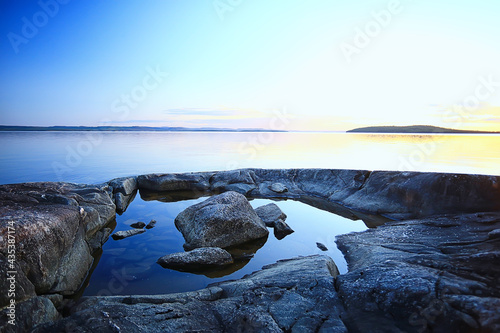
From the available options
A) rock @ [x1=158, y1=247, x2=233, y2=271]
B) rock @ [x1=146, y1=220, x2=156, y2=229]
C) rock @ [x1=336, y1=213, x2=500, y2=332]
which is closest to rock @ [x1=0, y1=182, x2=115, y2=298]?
rock @ [x1=146, y1=220, x2=156, y2=229]

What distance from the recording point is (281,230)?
7969 mm

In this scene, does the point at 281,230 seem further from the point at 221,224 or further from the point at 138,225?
the point at 138,225

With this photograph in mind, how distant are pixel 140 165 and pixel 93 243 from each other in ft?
54.2

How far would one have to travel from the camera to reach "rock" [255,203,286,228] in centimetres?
858

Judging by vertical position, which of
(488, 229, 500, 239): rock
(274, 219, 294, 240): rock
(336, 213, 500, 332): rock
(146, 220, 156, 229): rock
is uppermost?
(336, 213, 500, 332): rock

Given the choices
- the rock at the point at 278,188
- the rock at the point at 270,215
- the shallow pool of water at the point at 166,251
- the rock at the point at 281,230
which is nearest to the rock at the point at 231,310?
the shallow pool of water at the point at 166,251

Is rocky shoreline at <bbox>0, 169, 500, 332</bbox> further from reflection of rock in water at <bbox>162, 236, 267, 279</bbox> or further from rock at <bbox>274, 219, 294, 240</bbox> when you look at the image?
rock at <bbox>274, 219, 294, 240</bbox>

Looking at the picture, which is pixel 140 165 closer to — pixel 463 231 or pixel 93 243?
pixel 93 243

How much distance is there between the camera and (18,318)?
3.13 meters

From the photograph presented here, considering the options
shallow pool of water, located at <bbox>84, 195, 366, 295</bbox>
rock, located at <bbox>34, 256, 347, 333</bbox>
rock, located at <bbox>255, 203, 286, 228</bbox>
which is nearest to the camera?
rock, located at <bbox>34, 256, 347, 333</bbox>

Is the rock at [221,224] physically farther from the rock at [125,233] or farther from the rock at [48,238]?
the rock at [48,238]

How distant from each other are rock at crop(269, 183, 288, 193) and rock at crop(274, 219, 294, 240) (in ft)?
15.2

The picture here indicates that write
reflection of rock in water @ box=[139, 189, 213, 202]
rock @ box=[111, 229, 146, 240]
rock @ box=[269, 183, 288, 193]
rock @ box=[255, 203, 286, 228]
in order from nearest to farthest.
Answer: rock @ box=[111, 229, 146, 240], rock @ box=[255, 203, 286, 228], reflection of rock in water @ box=[139, 189, 213, 202], rock @ box=[269, 183, 288, 193]

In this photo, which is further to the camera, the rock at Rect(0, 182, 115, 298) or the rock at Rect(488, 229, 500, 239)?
the rock at Rect(488, 229, 500, 239)
